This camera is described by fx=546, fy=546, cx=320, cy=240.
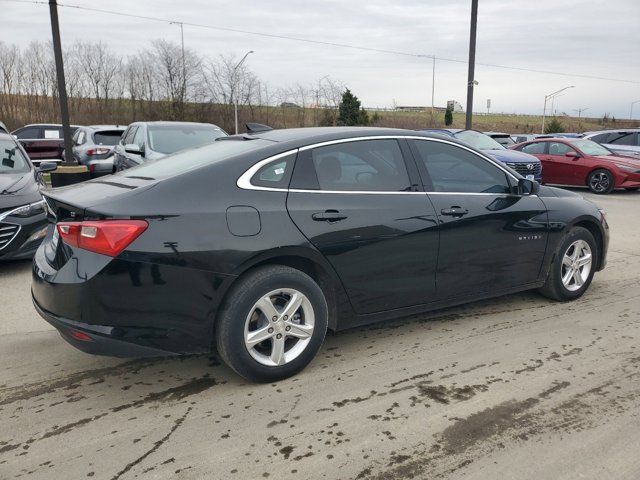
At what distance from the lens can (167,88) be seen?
42.8 m

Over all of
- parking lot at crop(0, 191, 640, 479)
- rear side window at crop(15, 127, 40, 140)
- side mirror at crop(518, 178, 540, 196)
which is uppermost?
rear side window at crop(15, 127, 40, 140)

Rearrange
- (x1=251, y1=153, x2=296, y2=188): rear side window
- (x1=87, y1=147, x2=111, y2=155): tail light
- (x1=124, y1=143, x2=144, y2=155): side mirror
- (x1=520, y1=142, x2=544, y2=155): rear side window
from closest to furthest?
1. (x1=251, y1=153, x2=296, y2=188): rear side window
2. (x1=124, y1=143, x2=144, y2=155): side mirror
3. (x1=87, y1=147, x2=111, y2=155): tail light
4. (x1=520, y1=142, x2=544, y2=155): rear side window

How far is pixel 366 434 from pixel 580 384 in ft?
4.86

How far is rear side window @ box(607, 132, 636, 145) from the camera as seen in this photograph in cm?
1672

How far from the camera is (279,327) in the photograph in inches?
132

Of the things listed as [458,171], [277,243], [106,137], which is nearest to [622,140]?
[106,137]

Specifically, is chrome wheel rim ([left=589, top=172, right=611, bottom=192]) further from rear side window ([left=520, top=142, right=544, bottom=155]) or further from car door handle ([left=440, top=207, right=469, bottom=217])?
car door handle ([left=440, top=207, right=469, bottom=217])

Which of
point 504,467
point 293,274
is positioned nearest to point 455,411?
point 504,467

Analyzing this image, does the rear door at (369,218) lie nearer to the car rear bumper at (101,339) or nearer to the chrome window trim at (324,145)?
the chrome window trim at (324,145)

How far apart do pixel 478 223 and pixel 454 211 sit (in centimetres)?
26

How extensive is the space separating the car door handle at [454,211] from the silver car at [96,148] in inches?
375

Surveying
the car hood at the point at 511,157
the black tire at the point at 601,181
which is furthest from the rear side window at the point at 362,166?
the black tire at the point at 601,181

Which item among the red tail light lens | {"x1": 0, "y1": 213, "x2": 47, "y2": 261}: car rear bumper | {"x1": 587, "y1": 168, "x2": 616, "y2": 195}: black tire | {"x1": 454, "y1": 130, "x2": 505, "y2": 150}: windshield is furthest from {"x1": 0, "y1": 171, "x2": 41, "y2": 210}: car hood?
{"x1": 587, "y1": 168, "x2": 616, "y2": 195}: black tire

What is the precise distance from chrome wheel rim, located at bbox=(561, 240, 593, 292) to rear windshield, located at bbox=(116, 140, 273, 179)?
2.98 m
